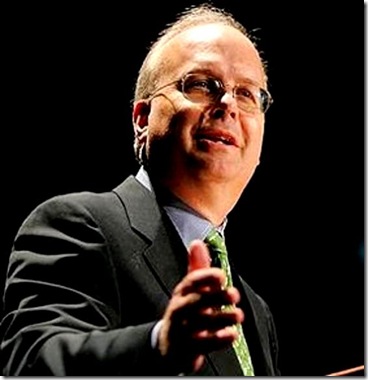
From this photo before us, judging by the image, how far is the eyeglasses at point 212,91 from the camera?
105cm

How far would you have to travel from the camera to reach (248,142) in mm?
1081

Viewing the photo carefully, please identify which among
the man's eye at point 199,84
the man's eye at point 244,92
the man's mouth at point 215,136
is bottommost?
the man's mouth at point 215,136

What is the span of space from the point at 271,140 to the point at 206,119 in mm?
787

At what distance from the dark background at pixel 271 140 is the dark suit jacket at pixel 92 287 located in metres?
0.62

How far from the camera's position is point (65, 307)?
2.57 feet

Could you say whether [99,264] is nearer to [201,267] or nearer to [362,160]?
[201,267]

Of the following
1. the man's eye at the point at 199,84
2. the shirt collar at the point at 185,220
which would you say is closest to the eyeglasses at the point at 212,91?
the man's eye at the point at 199,84

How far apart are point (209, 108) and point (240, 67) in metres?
0.09

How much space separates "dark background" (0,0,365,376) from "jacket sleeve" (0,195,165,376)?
679 millimetres

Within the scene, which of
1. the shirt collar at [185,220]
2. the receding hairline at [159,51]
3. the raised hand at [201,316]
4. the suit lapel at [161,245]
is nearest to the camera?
the raised hand at [201,316]

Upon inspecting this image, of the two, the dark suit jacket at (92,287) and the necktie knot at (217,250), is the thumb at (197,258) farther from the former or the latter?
the necktie knot at (217,250)

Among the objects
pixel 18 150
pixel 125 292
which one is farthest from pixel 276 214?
pixel 125 292

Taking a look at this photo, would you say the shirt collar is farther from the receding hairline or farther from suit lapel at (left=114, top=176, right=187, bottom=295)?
the receding hairline

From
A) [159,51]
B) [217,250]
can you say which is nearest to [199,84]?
[159,51]
